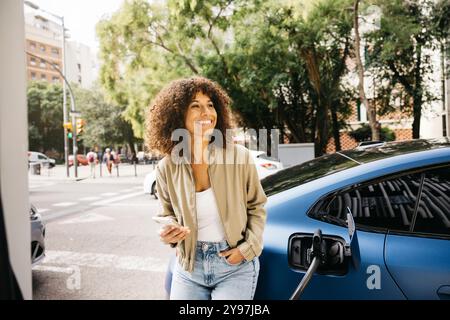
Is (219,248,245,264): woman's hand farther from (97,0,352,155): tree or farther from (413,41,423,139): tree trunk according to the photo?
(97,0,352,155): tree

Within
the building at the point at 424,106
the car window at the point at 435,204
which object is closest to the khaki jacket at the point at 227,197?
the car window at the point at 435,204

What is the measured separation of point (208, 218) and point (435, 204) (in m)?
1.03

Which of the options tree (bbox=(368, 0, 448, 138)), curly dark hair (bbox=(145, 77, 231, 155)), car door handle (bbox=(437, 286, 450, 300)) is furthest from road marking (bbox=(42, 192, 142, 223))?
tree (bbox=(368, 0, 448, 138))

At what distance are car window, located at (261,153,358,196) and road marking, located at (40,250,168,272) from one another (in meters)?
2.37

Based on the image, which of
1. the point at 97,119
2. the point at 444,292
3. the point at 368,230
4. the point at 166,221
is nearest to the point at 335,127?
the point at 97,119

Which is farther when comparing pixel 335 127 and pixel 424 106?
pixel 335 127

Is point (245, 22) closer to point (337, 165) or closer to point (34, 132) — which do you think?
point (34, 132)

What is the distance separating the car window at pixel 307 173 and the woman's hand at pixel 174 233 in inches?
24.0

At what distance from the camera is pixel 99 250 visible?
4.80 m

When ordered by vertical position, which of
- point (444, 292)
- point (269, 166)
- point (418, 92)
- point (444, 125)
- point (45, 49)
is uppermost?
point (418, 92)

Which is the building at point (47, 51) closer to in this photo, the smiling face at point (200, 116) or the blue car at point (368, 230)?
the smiling face at point (200, 116)

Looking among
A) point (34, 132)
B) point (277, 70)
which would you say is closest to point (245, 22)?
point (277, 70)

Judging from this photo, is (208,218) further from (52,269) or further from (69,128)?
(69,128)

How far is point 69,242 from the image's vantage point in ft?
17.4
